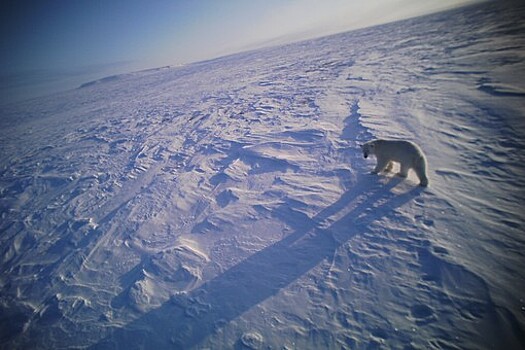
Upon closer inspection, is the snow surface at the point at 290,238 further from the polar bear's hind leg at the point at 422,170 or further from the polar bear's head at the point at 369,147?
the polar bear's head at the point at 369,147

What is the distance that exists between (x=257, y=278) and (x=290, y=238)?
96 cm

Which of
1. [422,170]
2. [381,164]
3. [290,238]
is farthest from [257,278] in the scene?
[422,170]

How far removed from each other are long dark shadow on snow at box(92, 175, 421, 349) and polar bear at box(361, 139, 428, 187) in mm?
348

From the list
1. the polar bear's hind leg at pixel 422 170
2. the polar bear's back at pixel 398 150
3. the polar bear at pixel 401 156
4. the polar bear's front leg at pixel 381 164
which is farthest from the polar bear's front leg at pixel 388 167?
the polar bear's hind leg at pixel 422 170

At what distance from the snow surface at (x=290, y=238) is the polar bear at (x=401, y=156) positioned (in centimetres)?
25

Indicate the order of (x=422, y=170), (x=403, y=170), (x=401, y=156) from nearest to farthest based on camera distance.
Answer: (x=422, y=170)
(x=401, y=156)
(x=403, y=170)

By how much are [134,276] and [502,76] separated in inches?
506

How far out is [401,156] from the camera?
4.73m

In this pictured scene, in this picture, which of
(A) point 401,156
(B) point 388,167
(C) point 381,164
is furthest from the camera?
(B) point 388,167

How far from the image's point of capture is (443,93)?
8688mm

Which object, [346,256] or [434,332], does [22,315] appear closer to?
[346,256]

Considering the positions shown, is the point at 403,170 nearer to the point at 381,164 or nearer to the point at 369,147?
the point at 381,164

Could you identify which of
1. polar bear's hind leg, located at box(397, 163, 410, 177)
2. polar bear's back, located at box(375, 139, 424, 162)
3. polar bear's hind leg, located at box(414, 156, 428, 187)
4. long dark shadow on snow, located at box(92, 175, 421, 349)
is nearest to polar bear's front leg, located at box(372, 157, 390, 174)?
polar bear's back, located at box(375, 139, 424, 162)

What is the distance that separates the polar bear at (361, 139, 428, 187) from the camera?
4566 millimetres
